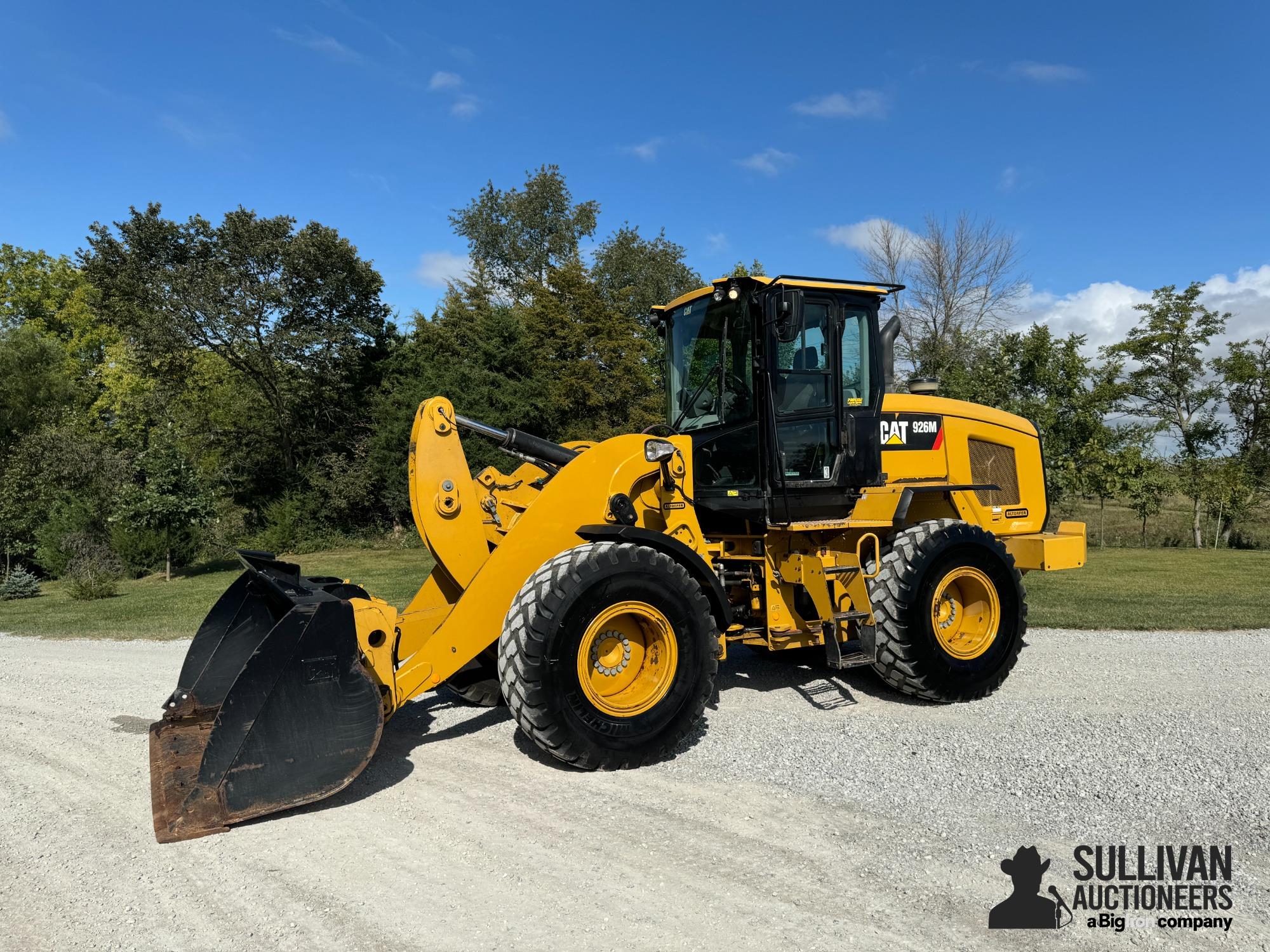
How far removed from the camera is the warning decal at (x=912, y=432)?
6.77m

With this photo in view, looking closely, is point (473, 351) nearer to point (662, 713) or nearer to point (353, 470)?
point (353, 470)

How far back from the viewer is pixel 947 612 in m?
6.56

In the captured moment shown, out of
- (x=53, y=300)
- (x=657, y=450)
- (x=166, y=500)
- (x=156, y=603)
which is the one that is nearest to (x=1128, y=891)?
(x=657, y=450)

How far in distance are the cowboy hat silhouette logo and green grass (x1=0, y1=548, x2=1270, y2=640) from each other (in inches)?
287

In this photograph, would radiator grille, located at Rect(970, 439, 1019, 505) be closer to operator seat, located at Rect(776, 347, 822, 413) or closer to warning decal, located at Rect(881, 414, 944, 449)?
warning decal, located at Rect(881, 414, 944, 449)

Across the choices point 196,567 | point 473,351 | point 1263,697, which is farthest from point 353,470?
point 1263,697

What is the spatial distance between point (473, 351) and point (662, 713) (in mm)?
28516

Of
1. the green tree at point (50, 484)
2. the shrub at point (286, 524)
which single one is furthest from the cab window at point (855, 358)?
the shrub at point (286, 524)

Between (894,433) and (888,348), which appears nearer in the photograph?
(888,348)

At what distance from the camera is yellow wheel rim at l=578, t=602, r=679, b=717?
4934 mm

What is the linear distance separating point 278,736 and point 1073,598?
11.8m

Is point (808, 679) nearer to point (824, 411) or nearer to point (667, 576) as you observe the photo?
point (824, 411)

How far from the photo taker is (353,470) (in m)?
31.1

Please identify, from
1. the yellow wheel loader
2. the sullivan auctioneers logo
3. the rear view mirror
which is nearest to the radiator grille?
the yellow wheel loader
